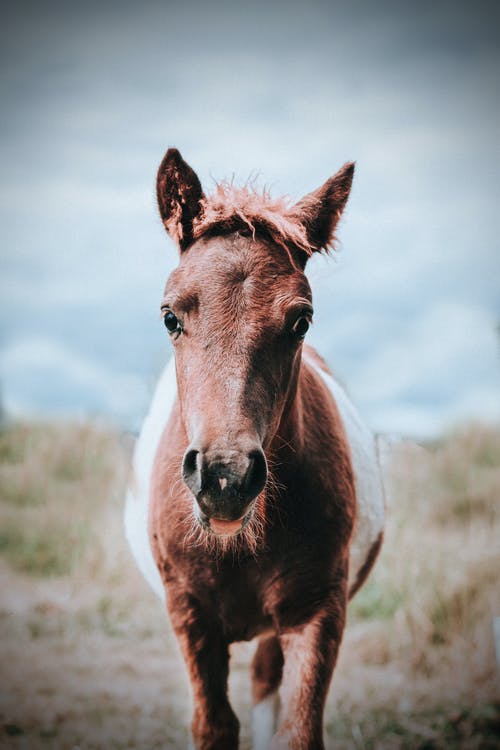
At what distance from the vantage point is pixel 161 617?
5.91 meters

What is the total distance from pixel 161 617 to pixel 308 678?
4.01 metres

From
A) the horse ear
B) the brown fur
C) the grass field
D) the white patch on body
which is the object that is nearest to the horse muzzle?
the brown fur

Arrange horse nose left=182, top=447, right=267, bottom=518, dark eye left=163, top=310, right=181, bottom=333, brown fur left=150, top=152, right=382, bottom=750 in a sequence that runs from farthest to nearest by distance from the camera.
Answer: dark eye left=163, top=310, right=181, bottom=333 < brown fur left=150, top=152, right=382, bottom=750 < horse nose left=182, top=447, right=267, bottom=518

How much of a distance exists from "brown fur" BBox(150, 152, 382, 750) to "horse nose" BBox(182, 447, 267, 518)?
21cm

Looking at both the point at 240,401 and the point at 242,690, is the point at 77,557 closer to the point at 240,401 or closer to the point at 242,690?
the point at 242,690

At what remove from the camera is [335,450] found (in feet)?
8.38

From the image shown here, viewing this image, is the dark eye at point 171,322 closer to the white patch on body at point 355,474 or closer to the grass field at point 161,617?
the white patch on body at point 355,474

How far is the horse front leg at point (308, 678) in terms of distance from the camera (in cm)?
218

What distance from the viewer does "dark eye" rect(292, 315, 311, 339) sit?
2.01 meters

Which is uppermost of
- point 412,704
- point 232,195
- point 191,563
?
point 232,195

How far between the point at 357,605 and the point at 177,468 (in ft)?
13.7

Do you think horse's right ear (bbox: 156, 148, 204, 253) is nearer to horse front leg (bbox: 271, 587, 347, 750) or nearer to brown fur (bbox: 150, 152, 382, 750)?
brown fur (bbox: 150, 152, 382, 750)

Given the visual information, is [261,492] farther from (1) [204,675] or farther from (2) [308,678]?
(1) [204,675]

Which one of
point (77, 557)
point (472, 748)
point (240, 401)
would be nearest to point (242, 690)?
point (472, 748)
